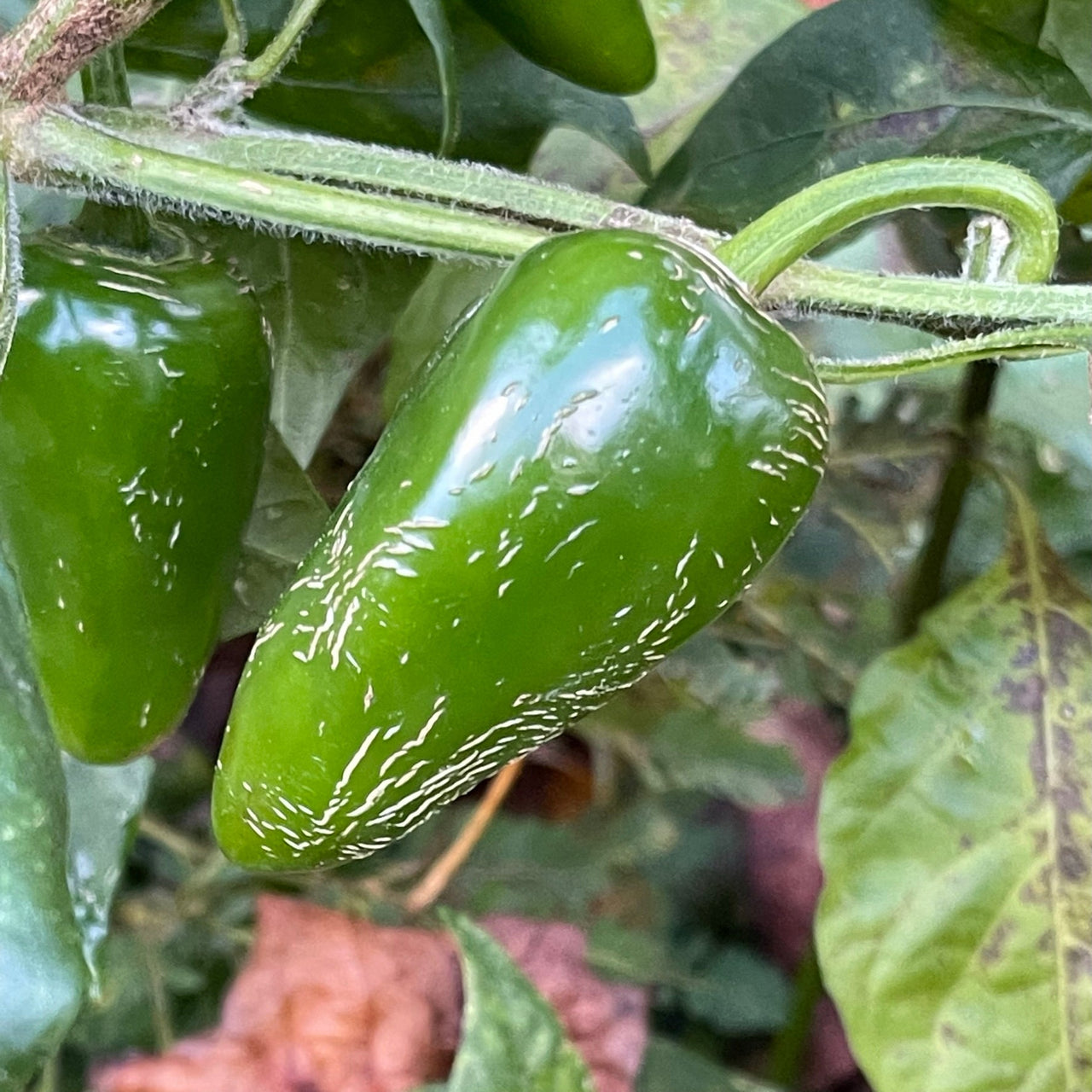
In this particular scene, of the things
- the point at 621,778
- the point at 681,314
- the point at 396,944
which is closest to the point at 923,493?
the point at 621,778

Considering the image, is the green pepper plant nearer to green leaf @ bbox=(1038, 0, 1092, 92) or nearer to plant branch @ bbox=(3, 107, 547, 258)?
plant branch @ bbox=(3, 107, 547, 258)

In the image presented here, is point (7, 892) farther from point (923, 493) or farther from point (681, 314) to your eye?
point (923, 493)

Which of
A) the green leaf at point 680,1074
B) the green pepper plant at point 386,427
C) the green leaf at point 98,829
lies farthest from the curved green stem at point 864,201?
the green leaf at point 680,1074

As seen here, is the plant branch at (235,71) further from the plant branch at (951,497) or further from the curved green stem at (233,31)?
the plant branch at (951,497)

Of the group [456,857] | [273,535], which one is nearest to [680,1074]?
[456,857]

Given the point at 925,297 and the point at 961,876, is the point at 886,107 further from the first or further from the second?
the point at 961,876

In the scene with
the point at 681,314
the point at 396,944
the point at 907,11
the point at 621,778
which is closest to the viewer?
the point at 681,314
